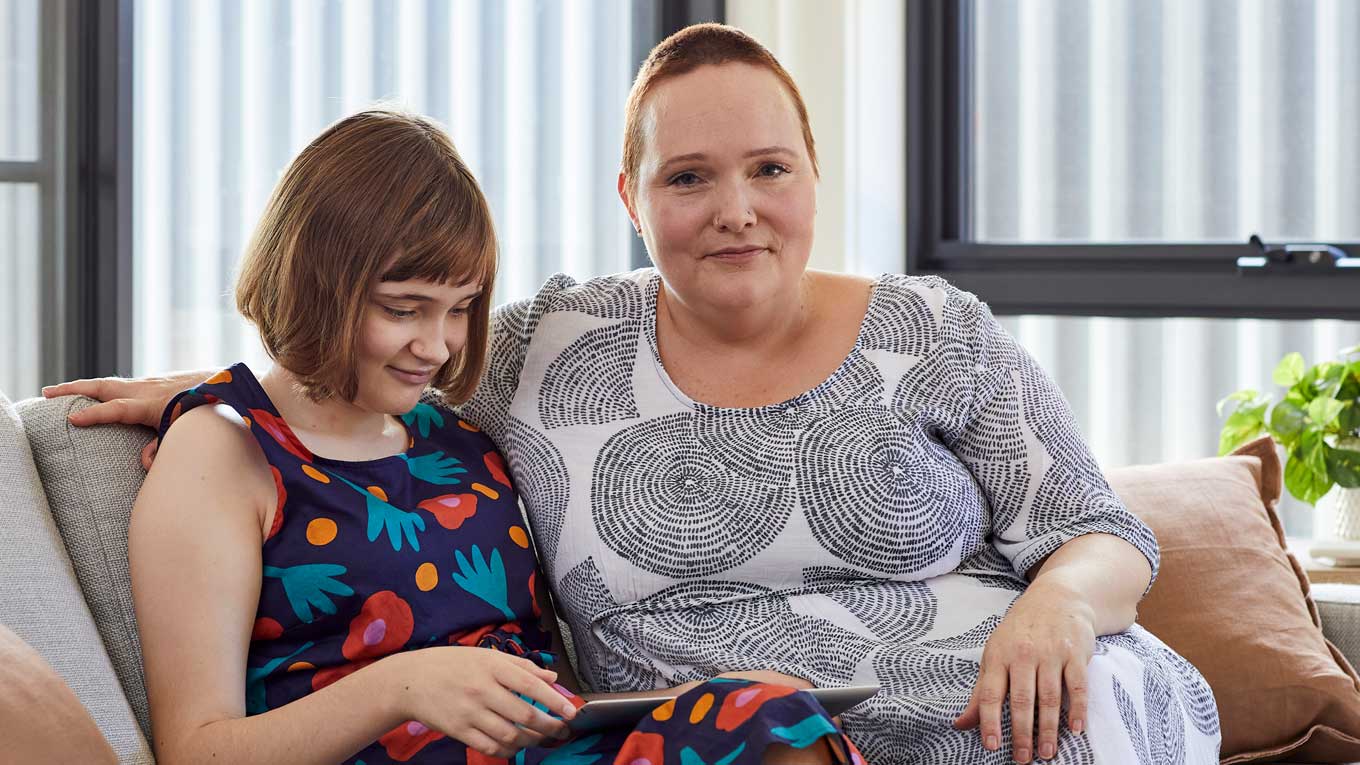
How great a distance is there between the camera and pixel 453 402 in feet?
5.11

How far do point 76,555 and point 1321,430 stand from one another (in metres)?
1.96

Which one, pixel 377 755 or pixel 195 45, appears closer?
pixel 377 755

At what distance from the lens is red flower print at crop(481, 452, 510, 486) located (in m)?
1.58

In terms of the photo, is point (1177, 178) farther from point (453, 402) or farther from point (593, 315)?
point (453, 402)

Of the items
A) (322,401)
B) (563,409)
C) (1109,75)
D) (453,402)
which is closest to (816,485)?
(563,409)

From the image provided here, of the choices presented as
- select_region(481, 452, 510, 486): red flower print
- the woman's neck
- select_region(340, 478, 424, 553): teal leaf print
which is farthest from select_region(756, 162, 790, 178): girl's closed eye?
select_region(340, 478, 424, 553): teal leaf print

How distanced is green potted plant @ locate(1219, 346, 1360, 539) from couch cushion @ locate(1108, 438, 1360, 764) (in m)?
0.41

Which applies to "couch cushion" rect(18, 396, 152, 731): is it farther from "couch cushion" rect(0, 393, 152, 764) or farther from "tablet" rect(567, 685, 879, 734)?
"tablet" rect(567, 685, 879, 734)

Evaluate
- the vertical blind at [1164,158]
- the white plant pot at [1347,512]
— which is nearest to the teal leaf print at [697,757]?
the white plant pot at [1347,512]

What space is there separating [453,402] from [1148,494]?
1.03 metres

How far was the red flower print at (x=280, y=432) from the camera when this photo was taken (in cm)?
137

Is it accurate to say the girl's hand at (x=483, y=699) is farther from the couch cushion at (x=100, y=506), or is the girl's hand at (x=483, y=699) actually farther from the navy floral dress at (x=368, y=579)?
the couch cushion at (x=100, y=506)

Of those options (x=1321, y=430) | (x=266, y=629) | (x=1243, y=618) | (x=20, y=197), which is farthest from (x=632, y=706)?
(x=20, y=197)

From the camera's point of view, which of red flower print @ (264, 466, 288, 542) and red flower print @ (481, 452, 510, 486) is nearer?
red flower print @ (264, 466, 288, 542)
